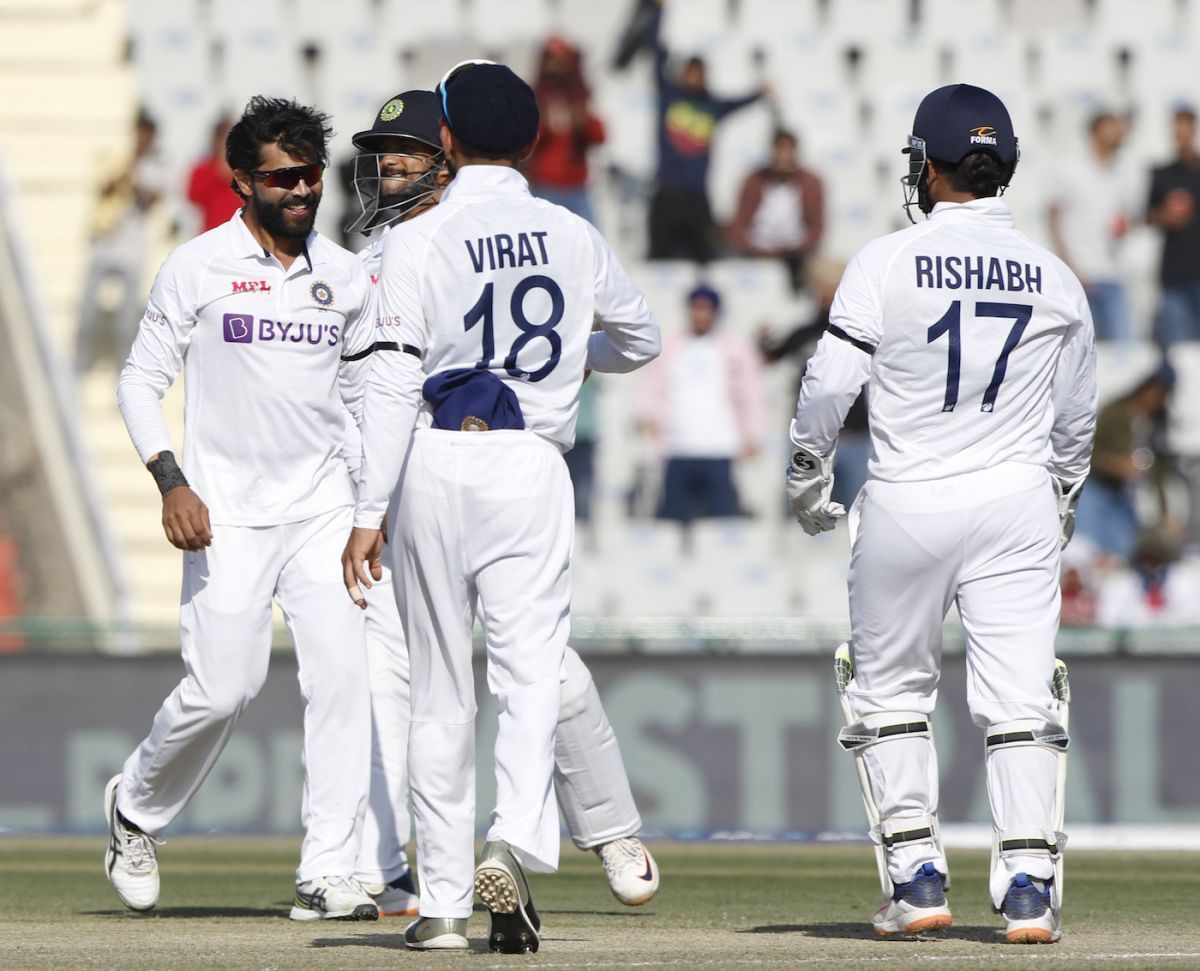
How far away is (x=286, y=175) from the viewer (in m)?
6.71

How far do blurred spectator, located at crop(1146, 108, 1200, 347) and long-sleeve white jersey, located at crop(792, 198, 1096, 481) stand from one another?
378 inches

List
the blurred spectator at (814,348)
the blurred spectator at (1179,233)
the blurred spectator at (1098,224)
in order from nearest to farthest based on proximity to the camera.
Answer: the blurred spectator at (814,348) < the blurred spectator at (1179,233) < the blurred spectator at (1098,224)

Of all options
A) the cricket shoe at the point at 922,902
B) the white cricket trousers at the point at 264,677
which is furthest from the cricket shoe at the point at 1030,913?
the white cricket trousers at the point at 264,677

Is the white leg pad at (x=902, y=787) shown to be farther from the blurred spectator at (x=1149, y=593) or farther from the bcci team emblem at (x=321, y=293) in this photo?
the blurred spectator at (x=1149, y=593)

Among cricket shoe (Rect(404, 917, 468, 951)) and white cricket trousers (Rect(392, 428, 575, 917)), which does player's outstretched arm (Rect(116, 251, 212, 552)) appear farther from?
cricket shoe (Rect(404, 917, 468, 951))

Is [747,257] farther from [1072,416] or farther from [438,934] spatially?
[438,934]

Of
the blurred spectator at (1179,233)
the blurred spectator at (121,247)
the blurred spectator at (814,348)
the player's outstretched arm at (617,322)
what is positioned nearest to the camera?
the player's outstretched arm at (617,322)

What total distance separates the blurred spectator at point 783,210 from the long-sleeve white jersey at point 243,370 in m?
9.08

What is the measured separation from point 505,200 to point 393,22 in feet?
41.2

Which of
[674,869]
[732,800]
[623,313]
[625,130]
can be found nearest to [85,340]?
[625,130]

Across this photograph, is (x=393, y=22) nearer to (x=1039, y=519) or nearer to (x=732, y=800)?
(x=732, y=800)

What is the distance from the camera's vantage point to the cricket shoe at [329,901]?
657 cm

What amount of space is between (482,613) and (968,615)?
4.20ft

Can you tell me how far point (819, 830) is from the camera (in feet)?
37.3
